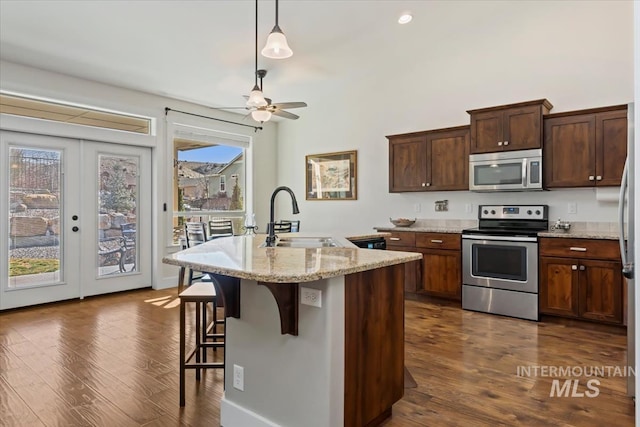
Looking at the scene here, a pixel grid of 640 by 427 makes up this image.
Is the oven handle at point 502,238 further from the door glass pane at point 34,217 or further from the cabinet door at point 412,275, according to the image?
the door glass pane at point 34,217

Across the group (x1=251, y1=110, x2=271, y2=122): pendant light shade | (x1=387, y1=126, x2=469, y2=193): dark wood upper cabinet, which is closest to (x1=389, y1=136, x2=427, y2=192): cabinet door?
(x1=387, y1=126, x2=469, y2=193): dark wood upper cabinet

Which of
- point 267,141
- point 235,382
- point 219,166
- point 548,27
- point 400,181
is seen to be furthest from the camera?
point 267,141

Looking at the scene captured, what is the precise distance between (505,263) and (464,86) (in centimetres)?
236

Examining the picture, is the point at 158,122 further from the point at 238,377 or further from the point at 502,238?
the point at 502,238

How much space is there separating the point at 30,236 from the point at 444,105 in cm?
543

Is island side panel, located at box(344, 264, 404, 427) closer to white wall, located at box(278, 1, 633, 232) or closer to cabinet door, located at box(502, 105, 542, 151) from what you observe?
cabinet door, located at box(502, 105, 542, 151)

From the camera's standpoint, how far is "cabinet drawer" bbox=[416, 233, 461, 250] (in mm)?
4590

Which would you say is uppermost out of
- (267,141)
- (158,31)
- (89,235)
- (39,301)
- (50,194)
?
(158,31)

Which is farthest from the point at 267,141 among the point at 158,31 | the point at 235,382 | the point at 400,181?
the point at 235,382

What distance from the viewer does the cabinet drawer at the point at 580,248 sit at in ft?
12.0

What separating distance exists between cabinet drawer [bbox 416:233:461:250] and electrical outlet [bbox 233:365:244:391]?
328 centimetres

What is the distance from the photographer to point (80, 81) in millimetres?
4816

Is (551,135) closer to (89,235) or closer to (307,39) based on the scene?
(307,39)

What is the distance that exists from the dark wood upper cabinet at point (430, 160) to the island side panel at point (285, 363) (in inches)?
144
